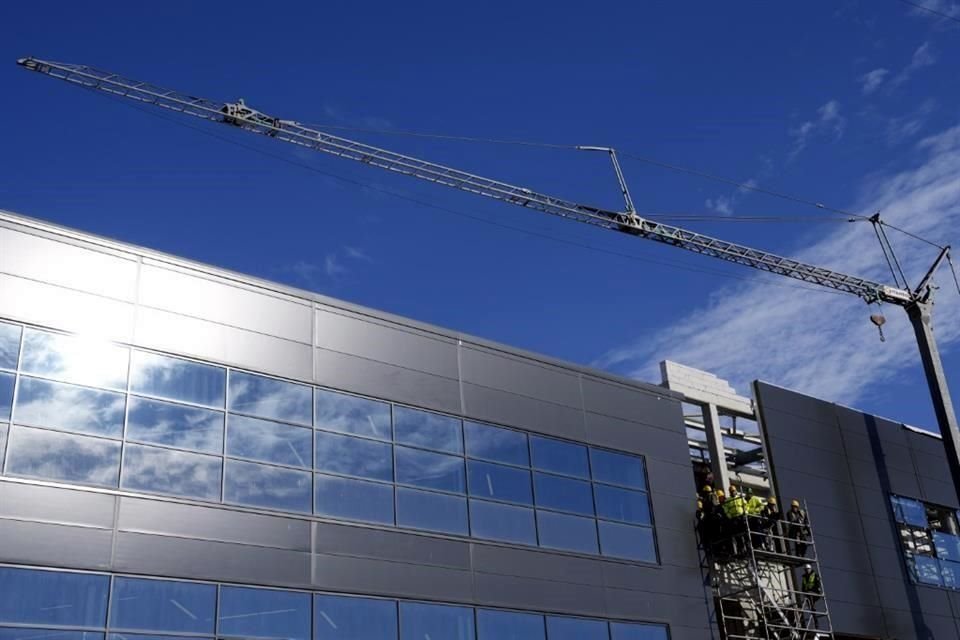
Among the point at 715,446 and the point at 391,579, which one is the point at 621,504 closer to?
the point at 715,446

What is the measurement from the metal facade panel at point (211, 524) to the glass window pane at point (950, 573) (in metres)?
25.2

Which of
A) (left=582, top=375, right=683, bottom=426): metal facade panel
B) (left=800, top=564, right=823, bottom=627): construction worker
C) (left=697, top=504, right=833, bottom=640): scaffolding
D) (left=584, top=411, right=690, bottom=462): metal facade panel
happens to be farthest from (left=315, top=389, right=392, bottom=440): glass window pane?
(left=800, top=564, right=823, bottom=627): construction worker

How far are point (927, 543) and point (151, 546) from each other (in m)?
28.6

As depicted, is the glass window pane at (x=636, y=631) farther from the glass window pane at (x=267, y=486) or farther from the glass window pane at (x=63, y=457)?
the glass window pane at (x=63, y=457)

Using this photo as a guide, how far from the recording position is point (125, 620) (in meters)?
22.6

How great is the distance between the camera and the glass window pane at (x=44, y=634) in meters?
21.2

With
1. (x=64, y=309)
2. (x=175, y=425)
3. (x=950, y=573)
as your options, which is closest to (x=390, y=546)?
(x=175, y=425)

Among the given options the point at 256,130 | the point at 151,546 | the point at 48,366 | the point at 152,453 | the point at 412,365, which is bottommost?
the point at 151,546

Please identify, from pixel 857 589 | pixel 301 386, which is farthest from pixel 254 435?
pixel 857 589

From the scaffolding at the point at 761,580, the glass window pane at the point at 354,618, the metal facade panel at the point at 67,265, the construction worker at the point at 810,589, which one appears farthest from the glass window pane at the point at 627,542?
the metal facade panel at the point at 67,265

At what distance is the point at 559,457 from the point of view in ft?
105

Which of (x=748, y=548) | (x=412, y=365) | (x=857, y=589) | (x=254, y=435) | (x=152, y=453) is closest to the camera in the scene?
(x=152, y=453)

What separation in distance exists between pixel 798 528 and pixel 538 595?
10835mm

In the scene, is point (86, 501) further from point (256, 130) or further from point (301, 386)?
point (256, 130)
